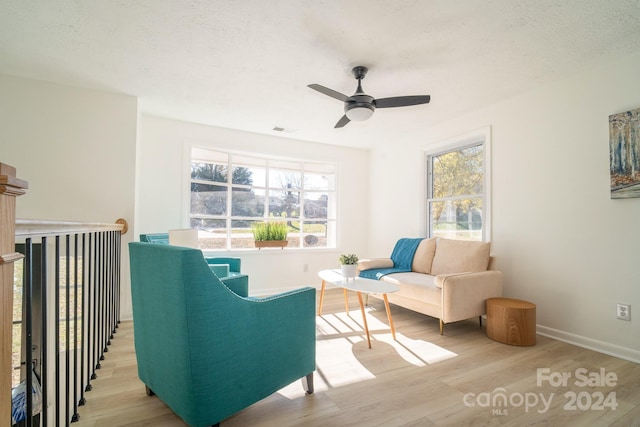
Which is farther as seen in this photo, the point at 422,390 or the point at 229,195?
the point at 229,195

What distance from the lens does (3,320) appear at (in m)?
0.73

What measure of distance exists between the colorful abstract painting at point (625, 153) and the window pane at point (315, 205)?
3688 millimetres

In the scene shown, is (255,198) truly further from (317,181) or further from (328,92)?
(328,92)

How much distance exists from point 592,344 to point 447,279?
131cm

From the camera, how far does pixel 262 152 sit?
4.69m

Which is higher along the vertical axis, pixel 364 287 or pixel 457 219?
pixel 457 219

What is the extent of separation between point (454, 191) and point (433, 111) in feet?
3.62

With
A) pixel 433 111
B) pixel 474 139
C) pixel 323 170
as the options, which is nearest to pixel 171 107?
pixel 323 170

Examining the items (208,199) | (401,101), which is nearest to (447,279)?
(401,101)

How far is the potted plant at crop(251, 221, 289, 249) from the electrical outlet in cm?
372

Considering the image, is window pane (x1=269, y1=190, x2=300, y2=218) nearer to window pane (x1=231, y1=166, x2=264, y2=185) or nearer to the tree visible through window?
window pane (x1=231, y1=166, x2=264, y2=185)

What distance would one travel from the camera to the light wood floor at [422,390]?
1.69 m

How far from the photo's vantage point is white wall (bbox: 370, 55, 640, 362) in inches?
98.5

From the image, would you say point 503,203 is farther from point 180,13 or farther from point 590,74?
point 180,13
